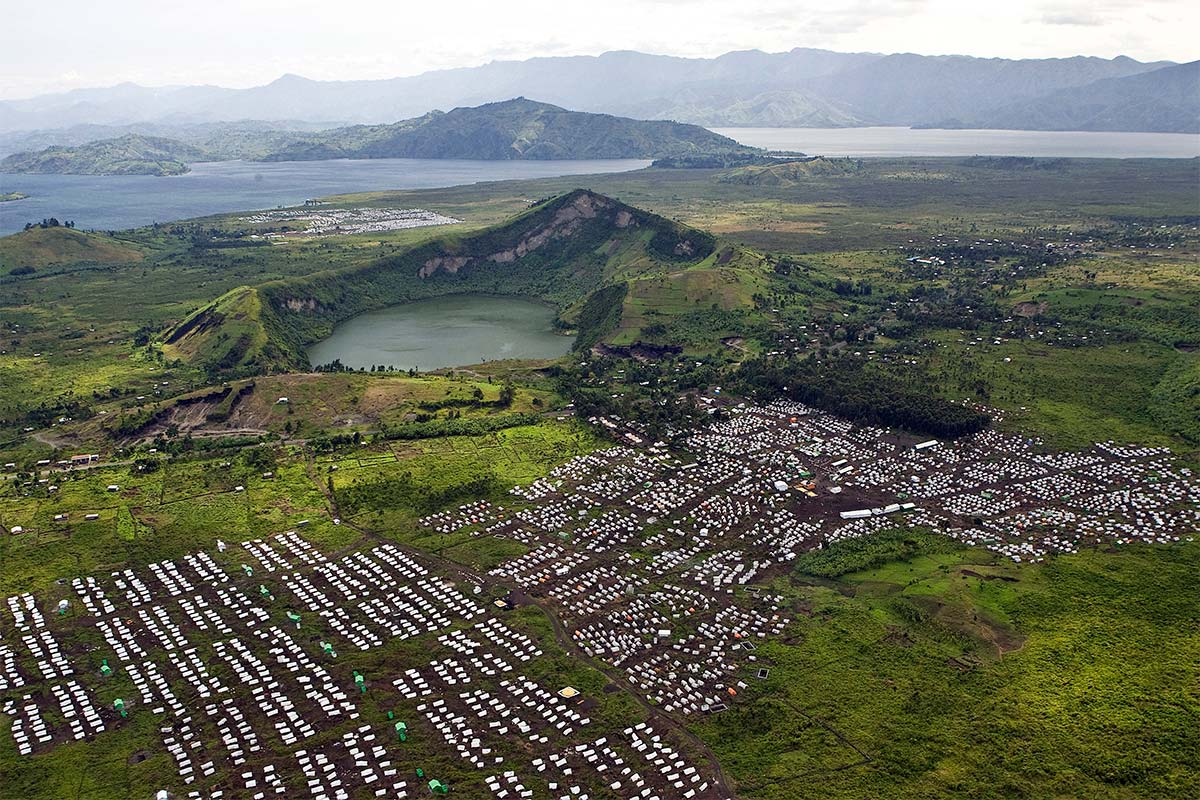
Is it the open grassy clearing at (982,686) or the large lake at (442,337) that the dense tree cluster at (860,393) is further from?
the large lake at (442,337)

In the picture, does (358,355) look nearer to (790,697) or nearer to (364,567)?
(364,567)

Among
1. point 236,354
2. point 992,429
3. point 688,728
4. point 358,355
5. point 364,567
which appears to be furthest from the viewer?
point 358,355

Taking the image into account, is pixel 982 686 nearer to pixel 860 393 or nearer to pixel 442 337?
pixel 860 393

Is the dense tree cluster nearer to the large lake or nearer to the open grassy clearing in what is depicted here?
the open grassy clearing

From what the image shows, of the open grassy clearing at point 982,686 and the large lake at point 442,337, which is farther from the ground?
the large lake at point 442,337

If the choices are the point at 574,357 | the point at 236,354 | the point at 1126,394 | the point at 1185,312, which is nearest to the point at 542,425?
the point at 574,357

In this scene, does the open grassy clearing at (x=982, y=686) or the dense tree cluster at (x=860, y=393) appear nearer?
the open grassy clearing at (x=982, y=686)

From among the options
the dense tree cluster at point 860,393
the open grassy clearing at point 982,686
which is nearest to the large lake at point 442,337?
the dense tree cluster at point 860,393

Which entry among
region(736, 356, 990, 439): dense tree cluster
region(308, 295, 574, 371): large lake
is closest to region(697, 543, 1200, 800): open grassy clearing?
region(736, 356, 990, 439): dense tree cluster
